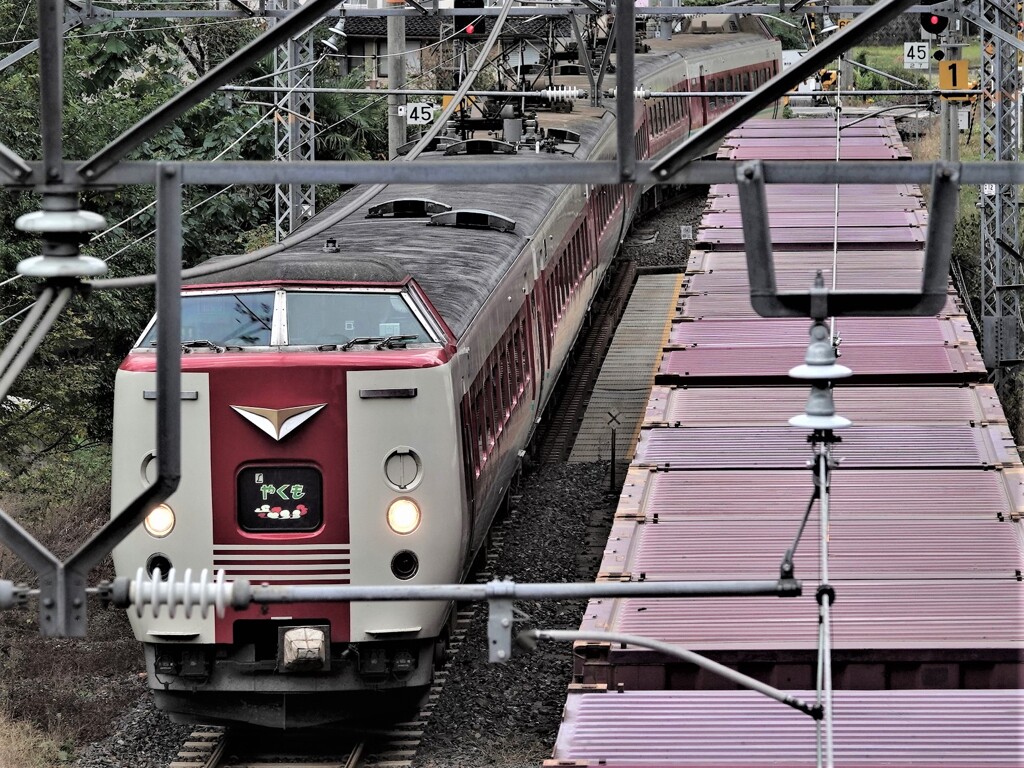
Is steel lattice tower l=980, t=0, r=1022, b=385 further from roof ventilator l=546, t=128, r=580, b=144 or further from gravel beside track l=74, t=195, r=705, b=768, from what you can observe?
gravel beside track l=74, t=195, r=705, b=768

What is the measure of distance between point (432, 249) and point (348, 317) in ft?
9.07

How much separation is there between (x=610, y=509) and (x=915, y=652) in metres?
9.29

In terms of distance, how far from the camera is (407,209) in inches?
602

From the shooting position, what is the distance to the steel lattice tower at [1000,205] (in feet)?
69.1

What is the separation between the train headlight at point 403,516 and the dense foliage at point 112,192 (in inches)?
173

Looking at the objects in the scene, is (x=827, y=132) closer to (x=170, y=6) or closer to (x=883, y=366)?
(x=170, y=6)

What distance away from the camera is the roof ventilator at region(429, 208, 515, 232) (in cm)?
1495

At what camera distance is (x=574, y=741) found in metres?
7.52

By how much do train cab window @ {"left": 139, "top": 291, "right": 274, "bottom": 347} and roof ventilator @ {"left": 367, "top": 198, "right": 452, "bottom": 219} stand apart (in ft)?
14.3

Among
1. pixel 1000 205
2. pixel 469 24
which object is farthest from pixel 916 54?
pixel 469 24

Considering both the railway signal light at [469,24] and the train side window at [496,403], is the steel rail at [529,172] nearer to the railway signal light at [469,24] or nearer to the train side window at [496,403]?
the train side window at [496,403]

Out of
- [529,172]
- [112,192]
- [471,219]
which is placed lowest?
[112,192]

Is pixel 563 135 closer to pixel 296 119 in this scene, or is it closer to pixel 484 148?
pixel 484 148

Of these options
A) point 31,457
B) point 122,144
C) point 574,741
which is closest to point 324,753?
point 574,741
